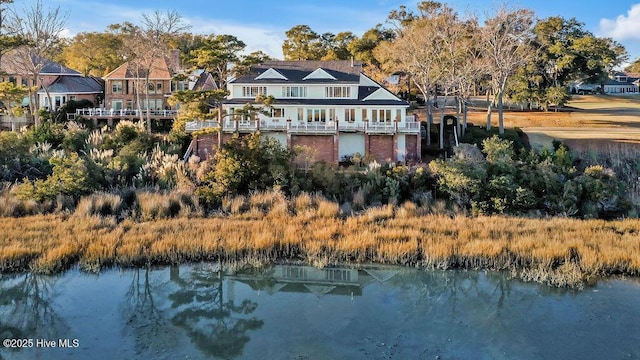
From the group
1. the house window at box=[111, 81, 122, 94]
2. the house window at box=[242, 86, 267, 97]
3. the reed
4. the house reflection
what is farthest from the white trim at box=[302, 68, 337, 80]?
the house reflection

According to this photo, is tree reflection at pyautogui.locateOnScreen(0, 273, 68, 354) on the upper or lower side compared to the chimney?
lower

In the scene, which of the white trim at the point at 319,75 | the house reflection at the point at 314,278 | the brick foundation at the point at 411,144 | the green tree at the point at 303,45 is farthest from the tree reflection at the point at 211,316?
the green tree at the point at 303,45

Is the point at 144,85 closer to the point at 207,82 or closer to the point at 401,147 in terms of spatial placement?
the point at 207,82

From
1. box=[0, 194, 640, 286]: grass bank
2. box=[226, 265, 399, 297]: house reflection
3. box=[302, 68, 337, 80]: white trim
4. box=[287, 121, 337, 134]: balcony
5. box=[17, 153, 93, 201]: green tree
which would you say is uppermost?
box=[302, 68, 337, 80]: white trim

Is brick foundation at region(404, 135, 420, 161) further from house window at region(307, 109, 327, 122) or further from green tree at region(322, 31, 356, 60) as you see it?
green tree at region(322, 31, 356, 60)

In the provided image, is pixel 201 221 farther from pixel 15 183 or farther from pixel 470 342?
pixel 470 342

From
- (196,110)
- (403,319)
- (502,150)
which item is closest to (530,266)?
(403,319)

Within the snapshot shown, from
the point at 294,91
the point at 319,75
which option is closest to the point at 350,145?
the point at 319,75
